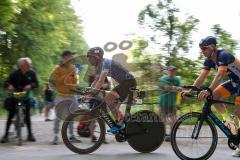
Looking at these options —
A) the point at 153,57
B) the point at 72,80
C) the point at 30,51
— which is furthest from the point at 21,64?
the point at 30,51

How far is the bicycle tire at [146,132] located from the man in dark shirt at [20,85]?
272cm

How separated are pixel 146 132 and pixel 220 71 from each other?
6.51 ft

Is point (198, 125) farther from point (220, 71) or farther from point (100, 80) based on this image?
point (100, 80)

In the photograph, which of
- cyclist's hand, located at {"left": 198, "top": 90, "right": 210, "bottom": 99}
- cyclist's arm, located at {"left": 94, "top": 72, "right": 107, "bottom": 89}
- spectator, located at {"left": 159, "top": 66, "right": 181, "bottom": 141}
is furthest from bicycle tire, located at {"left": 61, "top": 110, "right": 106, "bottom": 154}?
spectator, located at {"left": 159, "top": 66, "right": 181, "bottom": 141}

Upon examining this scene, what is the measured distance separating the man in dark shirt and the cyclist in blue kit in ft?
12.9

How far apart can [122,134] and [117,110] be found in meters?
0.42

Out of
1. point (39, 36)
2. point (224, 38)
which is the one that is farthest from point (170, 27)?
point (39, 36)

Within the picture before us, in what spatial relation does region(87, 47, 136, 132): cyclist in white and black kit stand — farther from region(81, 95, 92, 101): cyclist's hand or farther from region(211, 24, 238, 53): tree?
region(211, 24, 238, 53): tree

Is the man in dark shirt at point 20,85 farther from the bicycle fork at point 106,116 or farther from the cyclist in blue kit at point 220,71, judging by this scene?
the cyclist in blue kit at point 220,71

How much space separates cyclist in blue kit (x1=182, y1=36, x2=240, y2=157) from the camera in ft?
23.5

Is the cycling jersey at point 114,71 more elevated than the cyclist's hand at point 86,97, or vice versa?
the cycling jersey at point 114,71

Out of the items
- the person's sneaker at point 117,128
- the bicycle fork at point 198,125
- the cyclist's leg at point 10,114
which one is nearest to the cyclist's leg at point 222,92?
the bicycle fork at point 198,125

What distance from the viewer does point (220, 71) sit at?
23.4 ft

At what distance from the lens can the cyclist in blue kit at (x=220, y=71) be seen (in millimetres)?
7168
